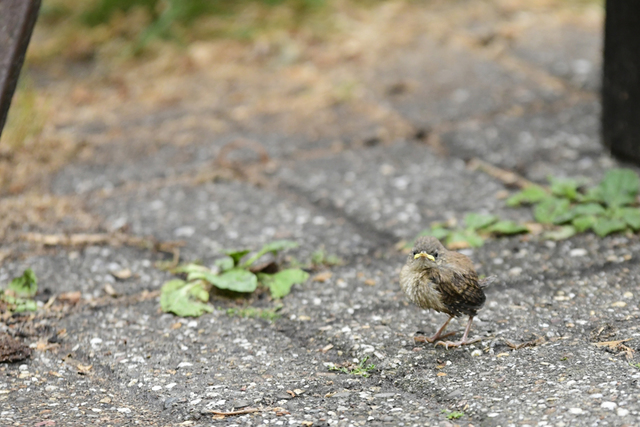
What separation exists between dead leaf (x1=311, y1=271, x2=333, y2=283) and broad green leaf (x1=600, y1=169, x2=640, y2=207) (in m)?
1.54

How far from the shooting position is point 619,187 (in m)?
4.01

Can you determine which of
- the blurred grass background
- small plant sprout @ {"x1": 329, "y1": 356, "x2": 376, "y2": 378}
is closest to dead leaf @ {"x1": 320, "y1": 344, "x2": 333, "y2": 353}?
small plant sprout @ {"x1": 329, "y1": 356, "x2": 376, "y2": 378}

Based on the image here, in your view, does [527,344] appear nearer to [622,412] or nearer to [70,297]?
[622,412]

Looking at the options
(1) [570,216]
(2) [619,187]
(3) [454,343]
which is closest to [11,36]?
(3) [454,343]

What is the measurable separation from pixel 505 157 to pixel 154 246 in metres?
2.29

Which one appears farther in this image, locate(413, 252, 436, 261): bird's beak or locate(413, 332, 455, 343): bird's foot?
locate(413, 252, 436, 261): bird's beak

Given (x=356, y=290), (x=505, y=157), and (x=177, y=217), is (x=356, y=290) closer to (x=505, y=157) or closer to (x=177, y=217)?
(x=177, y=217)

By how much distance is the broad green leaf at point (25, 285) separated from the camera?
3469 millimetres

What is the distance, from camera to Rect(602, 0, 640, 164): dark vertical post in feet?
14.0

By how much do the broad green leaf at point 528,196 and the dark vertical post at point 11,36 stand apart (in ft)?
8.74

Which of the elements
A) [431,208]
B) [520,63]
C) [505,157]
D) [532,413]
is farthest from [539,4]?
[532,413]

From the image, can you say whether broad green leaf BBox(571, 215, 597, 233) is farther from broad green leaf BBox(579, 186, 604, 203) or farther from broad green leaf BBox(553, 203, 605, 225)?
broad green leaf BBox(579, 186, 604, 203)

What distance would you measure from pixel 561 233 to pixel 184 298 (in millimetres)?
1904

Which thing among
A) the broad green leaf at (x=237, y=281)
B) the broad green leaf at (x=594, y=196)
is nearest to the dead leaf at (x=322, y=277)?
the broad green leaf at (x=237, y=281)
